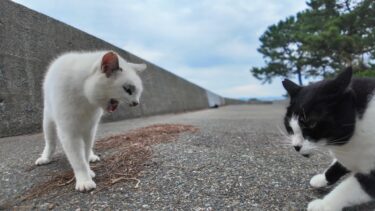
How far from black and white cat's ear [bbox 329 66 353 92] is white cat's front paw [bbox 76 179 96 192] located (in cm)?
159

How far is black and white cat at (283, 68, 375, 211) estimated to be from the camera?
1892 mm

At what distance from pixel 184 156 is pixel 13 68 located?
8.34 feet

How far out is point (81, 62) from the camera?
8.52 ft

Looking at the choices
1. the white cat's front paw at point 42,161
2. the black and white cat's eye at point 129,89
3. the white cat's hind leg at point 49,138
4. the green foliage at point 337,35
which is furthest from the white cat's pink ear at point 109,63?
the green foliage at point 337,35

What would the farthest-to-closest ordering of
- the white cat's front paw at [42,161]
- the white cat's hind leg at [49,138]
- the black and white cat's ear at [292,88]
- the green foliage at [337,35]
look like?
1. the green foliage at [337,35]
2. the white cat's hind leg at [49,138]
3. the white cat's front paw at [42,161]
4. the black and white cat's ear at [292,88]

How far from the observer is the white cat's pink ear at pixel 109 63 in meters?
2.38

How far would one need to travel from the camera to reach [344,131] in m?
1.91

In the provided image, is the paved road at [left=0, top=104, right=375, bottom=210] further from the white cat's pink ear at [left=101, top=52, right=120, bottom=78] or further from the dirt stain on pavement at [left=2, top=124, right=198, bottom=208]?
the white cat's pink ear at [left=101, top=52, right=120, bottom=78]

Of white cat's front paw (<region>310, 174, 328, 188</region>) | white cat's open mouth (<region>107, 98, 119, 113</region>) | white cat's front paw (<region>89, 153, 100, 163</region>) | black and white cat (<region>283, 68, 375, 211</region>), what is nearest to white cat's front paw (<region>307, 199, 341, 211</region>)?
black and white cat (<region>283, 68, 375, 211</region>)

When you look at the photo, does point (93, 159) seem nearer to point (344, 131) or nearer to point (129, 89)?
point (129, 89)

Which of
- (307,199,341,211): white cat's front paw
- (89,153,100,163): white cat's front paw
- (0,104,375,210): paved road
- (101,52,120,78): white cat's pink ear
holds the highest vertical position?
(101,52,120,78): white cat's pink ear

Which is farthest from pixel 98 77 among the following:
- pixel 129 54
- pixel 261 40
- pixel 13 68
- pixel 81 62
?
pixel 261 40

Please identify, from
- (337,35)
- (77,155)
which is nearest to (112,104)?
(77,155)

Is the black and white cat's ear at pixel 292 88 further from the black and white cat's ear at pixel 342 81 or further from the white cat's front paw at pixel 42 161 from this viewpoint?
the white cat's front paw at pixel 42 161
